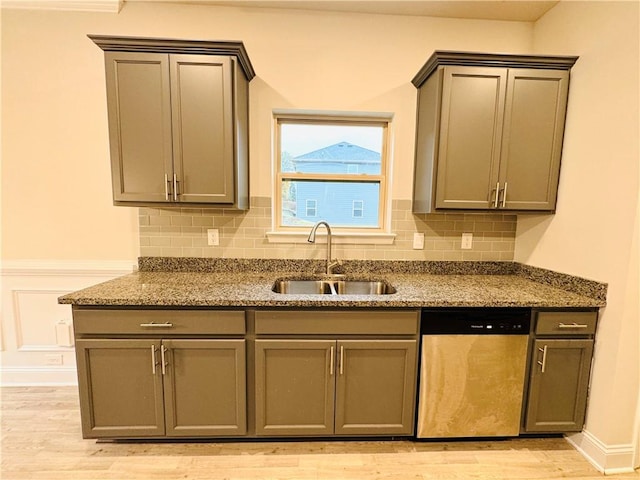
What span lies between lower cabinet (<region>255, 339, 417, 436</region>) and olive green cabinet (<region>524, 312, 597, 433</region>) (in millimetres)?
716

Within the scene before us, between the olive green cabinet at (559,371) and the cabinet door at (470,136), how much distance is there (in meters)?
0.81

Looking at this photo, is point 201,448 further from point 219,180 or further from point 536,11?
point 536,11

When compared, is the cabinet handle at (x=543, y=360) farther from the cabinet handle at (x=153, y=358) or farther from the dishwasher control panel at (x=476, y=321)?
the cabinet handle at (x=153, y=358)

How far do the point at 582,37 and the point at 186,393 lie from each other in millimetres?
3142

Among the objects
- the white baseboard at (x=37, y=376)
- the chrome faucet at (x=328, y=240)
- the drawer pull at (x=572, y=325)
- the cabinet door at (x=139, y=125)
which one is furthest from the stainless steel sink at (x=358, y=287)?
the white baseboard at (x=37, y=376)

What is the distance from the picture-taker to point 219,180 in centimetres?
180

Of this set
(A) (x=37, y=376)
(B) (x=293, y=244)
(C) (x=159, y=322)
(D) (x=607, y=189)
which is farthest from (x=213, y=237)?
(D) (x=607, y=189)

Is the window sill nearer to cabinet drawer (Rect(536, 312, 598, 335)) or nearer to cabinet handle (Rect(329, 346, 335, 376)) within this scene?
cabinet handle (Rect(329, 346, 335, 376))

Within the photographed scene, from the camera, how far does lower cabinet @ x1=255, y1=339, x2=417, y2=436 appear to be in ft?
5.25

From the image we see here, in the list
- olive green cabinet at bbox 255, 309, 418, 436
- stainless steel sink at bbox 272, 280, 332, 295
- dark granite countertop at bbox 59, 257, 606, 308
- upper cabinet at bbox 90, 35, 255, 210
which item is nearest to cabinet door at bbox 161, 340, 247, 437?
olive green cabinet at bbox 255, 309, 418, 436

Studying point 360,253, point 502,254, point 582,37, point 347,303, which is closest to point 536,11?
point 582,37

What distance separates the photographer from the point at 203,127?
1.75 metres

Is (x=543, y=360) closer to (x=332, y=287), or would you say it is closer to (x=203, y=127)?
(x=332, y=287)

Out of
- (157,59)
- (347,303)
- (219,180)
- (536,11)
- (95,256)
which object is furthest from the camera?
(95,256)
